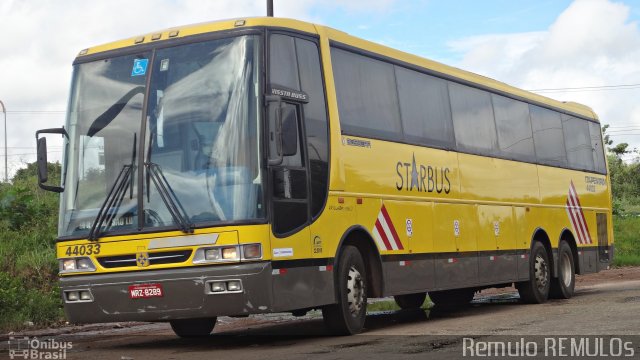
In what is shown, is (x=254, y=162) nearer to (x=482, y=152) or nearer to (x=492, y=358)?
(x=492, y=358)

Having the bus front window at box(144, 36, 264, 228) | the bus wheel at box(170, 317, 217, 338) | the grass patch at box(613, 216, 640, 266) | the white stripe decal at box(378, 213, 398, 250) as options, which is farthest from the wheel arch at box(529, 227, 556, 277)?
the grass patch at box(613, 216, 640, 266)

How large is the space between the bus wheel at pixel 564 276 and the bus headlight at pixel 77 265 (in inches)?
418

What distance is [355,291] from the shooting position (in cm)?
1276

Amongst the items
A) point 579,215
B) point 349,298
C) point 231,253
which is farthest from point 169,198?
point 579,215

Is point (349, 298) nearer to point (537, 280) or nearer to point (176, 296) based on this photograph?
point (176, 296)

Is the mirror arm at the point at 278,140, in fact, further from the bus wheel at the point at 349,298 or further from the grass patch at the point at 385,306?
the grass patch at the point at 385,306

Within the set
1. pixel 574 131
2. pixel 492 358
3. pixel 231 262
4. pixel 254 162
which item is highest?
pixel 574 131

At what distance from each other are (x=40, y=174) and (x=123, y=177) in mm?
1128

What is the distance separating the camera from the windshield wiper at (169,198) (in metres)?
11.1

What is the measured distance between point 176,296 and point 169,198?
1.06 metres

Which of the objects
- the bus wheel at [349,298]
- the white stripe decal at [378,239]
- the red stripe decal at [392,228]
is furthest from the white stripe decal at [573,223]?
the bus wheel at [349,298]

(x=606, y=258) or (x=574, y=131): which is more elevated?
(x=574, y=131)

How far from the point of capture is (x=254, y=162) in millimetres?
11070

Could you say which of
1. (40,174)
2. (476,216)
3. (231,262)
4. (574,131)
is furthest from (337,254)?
(574,131)
